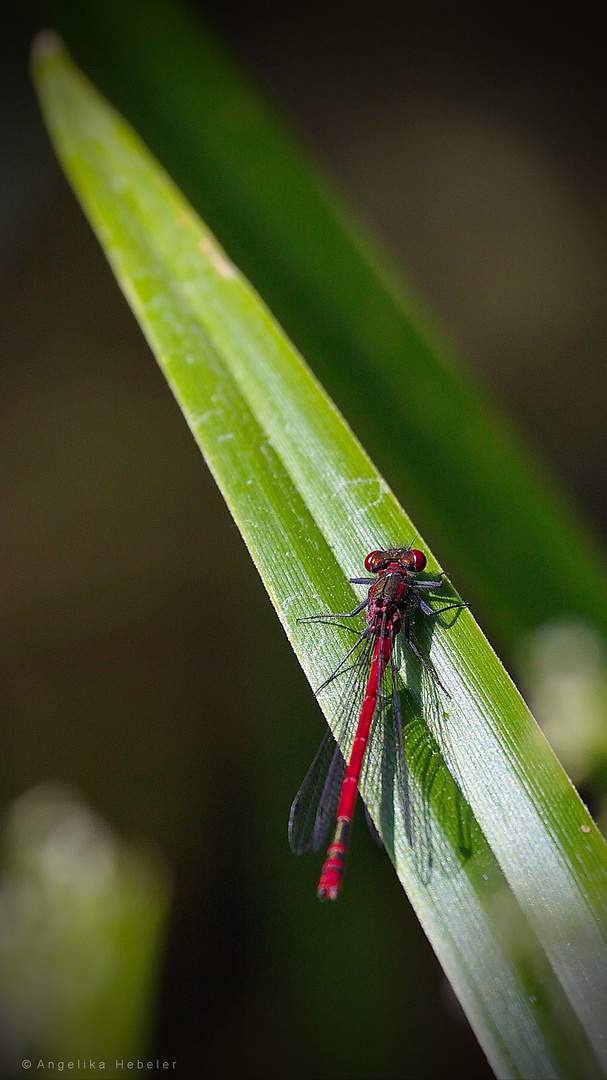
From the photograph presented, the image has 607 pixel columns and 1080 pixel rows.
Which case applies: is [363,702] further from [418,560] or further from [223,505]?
[223,505]

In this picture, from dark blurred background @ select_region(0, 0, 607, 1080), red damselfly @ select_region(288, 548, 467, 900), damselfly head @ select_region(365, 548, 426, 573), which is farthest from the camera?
dark blurred background @ select_region(0, 0, 607, 1080)

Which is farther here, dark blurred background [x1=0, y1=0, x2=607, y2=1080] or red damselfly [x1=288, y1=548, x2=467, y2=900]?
dark blurred background [x1=0, y1=0, x2=607, y2=1080]

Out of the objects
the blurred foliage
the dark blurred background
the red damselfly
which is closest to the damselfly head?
the red damselfly

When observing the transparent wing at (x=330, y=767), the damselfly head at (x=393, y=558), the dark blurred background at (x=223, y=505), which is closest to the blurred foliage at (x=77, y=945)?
the dark blurred background at (x=223, y=505)

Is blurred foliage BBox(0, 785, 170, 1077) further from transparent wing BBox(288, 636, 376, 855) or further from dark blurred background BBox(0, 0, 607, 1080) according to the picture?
transparent wing BBox(288, 636, 376, 855)

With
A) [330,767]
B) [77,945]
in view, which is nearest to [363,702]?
[330,767]

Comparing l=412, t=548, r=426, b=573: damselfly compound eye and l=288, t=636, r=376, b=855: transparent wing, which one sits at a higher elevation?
l=412, t=548, r=426, b=573: damselfly compound eye

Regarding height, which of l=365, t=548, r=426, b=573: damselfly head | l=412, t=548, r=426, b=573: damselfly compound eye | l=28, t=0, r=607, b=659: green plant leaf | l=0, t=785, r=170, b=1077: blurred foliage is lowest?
l=0, t=785, r=170, b=1077: blurred foliage
